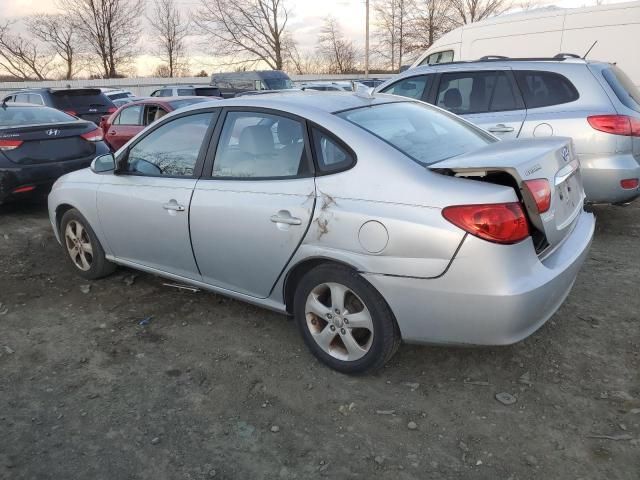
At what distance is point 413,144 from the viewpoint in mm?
2961

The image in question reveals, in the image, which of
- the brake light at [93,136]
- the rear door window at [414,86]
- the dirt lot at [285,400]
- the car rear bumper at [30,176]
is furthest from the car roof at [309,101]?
the brake light at [93,136]

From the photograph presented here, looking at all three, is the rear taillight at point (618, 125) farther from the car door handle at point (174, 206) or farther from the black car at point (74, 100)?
the black car at point (74, 100)

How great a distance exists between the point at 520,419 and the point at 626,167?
3.35m

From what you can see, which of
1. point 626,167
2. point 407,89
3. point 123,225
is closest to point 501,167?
point 123,225

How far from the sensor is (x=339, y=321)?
2.95 meters

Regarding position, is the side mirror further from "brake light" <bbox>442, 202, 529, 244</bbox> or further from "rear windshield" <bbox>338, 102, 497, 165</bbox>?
"brake light" <bbox>442, 202, 529, 244</bbox>

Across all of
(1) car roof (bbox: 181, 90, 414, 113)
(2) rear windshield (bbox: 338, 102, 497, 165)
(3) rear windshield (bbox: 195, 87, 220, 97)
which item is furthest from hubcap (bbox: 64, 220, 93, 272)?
(3) rear windshield (bbox: 195, 87, 220, 97)

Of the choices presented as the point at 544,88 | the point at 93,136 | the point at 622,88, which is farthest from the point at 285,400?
the point at 93,136

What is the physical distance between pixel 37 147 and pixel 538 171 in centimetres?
593

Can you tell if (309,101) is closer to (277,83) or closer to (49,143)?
(49,143)

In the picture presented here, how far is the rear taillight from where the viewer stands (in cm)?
496

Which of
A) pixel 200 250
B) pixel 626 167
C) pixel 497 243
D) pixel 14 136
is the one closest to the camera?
pixel 497 243

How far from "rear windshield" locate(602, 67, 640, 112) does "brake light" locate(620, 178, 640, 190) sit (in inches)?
26.8

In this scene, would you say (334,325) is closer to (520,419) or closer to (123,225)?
(520,419)
